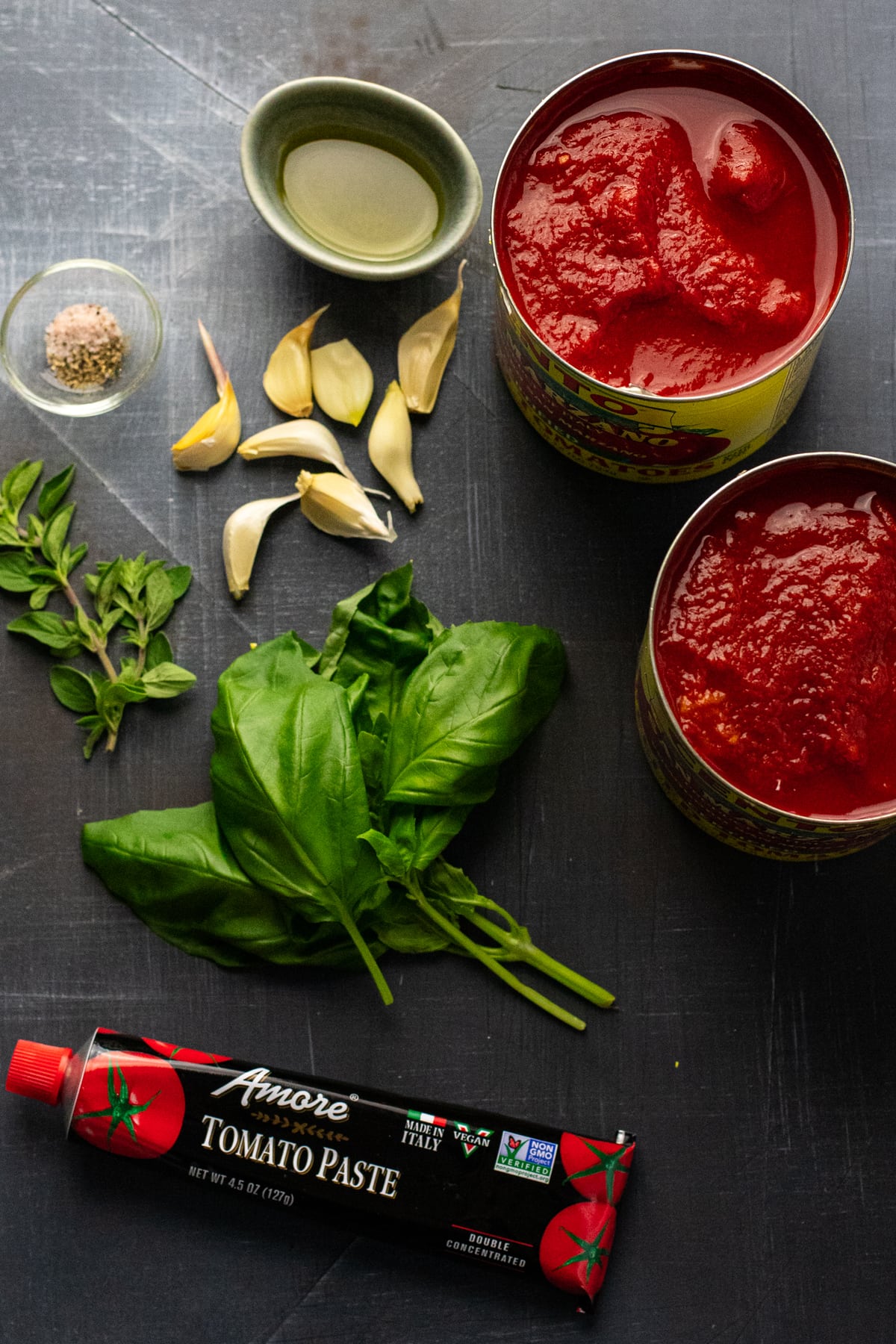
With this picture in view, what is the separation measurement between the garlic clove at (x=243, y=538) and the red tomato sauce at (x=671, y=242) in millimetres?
450

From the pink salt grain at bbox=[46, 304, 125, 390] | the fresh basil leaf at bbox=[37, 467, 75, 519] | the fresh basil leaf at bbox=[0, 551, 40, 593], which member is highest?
the pink salt grain at bbox=[46, 304, 125, 390]

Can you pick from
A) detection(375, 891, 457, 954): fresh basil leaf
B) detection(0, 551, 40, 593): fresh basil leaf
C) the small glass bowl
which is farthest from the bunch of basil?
the small glass bowl

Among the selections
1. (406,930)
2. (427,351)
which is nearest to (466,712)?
(406,930)

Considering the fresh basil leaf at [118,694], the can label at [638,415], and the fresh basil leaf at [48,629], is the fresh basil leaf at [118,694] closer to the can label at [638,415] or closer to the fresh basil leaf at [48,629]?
the fresh basil leaf at [48,629]

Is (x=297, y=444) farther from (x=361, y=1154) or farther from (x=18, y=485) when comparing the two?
(x=361, y=1154)

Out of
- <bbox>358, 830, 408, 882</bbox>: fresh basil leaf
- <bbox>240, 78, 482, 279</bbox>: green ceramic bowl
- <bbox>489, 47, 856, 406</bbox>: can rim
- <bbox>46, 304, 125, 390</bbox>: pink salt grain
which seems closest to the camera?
<bbox>489, 47, 856, 406</bbox>: can rim

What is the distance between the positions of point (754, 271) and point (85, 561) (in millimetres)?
932

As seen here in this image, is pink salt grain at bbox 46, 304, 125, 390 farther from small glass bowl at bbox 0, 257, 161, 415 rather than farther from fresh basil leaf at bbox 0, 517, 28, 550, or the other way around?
fresh basil leaf at bbox 0, 517, 28, 550

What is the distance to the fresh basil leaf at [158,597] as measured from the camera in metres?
1.47

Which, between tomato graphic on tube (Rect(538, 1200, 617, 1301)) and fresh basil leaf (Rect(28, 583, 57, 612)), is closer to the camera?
tomato graphic on tube (Rect(538, 1200, 617, 1301))

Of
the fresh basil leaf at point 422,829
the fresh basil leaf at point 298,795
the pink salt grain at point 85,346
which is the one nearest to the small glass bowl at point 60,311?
the pink salt grain at point 85,346

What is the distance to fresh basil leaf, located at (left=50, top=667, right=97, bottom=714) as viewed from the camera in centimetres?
147

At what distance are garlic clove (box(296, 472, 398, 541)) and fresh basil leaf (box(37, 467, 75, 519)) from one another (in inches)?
12.4

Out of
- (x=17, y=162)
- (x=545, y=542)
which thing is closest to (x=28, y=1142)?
(x=545, y=542)
